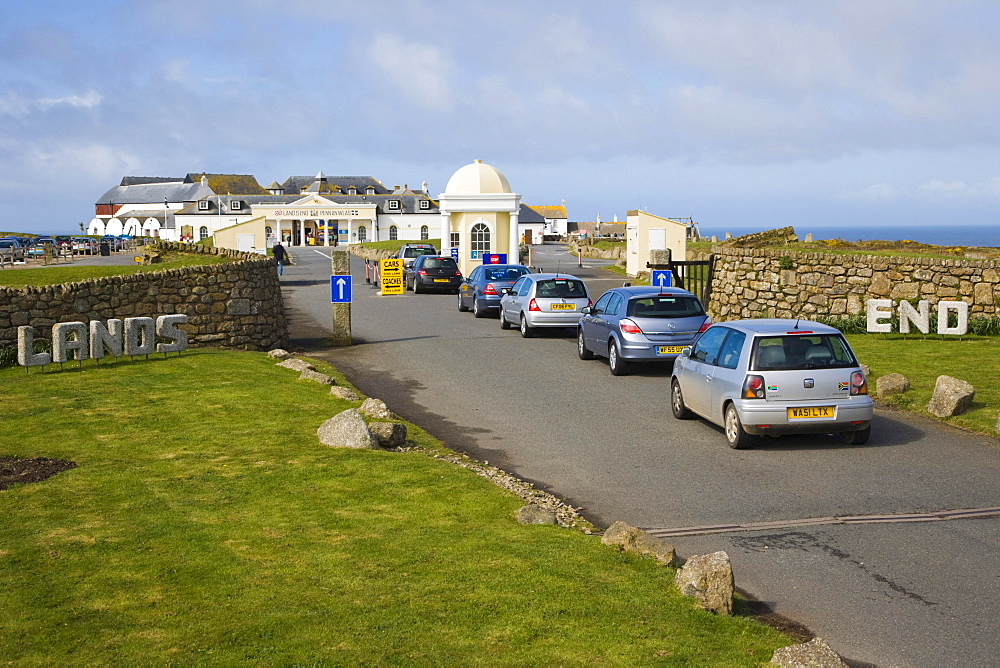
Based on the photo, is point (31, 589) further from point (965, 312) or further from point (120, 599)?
point (965, 312)

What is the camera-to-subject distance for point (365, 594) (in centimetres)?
692

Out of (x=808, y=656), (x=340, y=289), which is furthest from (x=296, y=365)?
(x=808, y=656)

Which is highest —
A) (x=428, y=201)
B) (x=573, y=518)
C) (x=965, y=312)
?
(x=428, y=201)

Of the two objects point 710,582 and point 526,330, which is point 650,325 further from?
point 710,582

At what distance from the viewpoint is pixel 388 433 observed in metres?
11.9

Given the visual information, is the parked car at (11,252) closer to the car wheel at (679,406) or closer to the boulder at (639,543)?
the car wheel at (679,406)

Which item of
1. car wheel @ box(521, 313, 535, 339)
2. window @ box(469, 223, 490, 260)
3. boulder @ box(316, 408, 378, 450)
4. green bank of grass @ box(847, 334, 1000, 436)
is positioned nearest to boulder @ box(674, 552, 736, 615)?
boulder @ box(316, 408, 378, 450)

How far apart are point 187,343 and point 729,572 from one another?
1528 cm

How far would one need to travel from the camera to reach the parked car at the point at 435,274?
1596 inches

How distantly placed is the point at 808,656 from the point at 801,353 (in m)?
7.00

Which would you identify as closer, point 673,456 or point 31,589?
point 31,589

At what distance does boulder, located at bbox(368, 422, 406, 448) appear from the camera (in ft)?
39.2

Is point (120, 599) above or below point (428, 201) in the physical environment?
below

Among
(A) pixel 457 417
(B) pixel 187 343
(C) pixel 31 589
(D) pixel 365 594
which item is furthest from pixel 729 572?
(B) pixel 187 343
